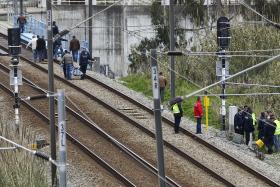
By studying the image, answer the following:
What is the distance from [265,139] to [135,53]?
2109 centimetres

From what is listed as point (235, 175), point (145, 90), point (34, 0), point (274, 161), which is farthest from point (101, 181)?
point (34, 0)

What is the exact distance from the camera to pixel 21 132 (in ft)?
75.3

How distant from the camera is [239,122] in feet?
92.6

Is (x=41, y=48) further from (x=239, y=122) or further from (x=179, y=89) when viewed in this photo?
(x=239, y=122)

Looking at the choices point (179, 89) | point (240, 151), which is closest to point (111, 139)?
point (240, 151)

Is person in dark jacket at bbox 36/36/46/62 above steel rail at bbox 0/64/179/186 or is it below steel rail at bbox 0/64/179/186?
above

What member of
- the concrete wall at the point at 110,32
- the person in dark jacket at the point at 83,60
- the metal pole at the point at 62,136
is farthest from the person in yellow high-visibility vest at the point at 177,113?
the concrete wall at the point at 110,32

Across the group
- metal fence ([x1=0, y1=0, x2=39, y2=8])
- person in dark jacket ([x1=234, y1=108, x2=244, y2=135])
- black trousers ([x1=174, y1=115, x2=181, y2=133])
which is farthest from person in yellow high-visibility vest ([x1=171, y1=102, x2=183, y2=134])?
metal fence ([x1=0, y1=0, x2=39, y2=8])

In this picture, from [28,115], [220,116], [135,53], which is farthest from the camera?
[135,53]

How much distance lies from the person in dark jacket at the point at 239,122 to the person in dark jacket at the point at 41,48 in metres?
11.1

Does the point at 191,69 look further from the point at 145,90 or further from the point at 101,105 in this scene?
A: the point at 101,105

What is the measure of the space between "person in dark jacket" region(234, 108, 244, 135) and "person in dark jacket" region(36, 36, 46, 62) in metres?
11.1

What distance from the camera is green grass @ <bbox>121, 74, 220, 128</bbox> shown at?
31406 mm

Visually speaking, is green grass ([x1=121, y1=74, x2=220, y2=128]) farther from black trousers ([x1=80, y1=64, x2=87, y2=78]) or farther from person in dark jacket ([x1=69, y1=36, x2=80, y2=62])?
person in dark jacket ([x1=69, y1=36, x2=80, y2=62])
